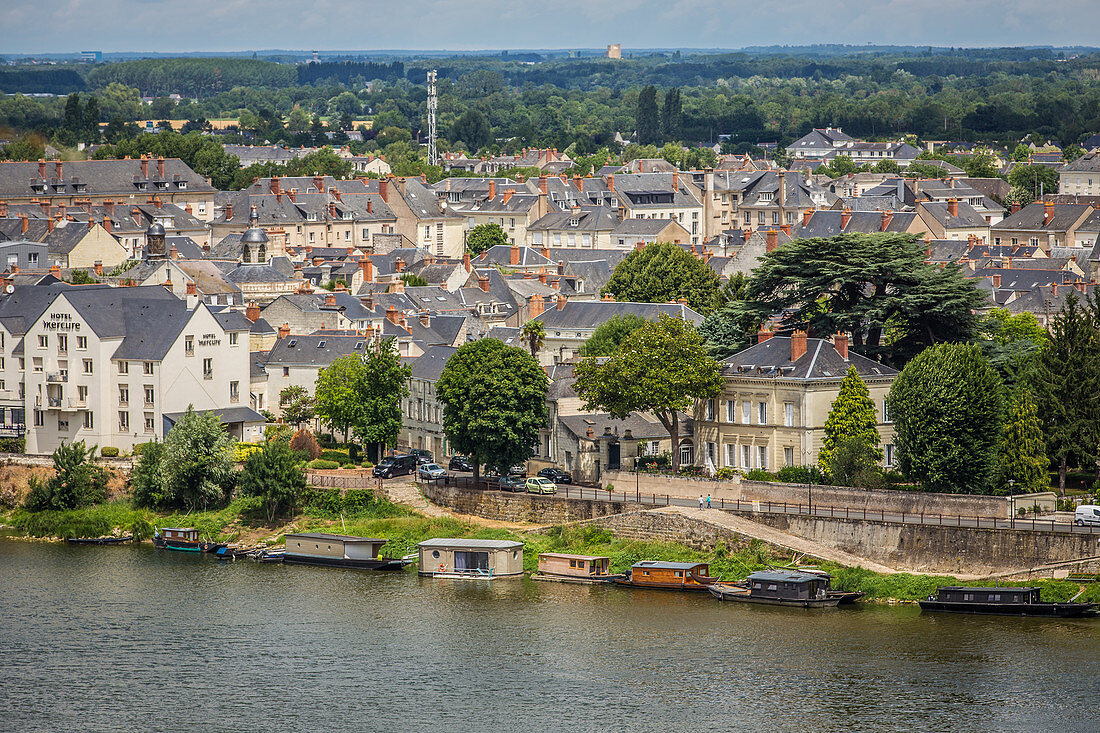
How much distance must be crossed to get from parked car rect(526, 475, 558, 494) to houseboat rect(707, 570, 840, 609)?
10878mm

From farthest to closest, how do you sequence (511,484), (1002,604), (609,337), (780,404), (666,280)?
1. (666,280)
2. (609,337)
3. (511,484)
4. (780,404)
5. (1002,604)

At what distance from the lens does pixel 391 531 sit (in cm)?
6856

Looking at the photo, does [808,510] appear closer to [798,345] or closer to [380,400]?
[798,345]

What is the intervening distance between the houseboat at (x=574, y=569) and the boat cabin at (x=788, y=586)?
547cm

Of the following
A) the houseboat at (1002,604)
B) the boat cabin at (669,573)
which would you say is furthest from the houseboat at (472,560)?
the houseboat at (1002,604)

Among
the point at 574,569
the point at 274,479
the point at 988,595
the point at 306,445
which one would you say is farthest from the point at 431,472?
the point at 988,595

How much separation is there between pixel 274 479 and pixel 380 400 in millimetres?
6858

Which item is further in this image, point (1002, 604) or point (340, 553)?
point (340, 553)

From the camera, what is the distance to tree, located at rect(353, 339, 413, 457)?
243ft

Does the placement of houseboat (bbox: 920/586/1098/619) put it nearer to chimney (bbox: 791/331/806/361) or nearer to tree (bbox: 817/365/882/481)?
tree (bbox: 817/365/882/481)

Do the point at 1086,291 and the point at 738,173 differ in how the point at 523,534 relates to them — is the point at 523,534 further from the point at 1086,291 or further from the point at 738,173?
the point at 738,173

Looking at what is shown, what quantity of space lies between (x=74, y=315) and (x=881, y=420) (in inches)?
1391

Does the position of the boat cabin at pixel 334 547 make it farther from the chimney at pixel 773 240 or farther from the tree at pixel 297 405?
the chimney at pixel 773 240

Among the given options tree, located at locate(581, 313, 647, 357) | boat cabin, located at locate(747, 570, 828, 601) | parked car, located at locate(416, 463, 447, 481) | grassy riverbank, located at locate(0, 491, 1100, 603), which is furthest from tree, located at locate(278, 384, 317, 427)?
boat cabin, located at locate(747, 570, 828, 601)
